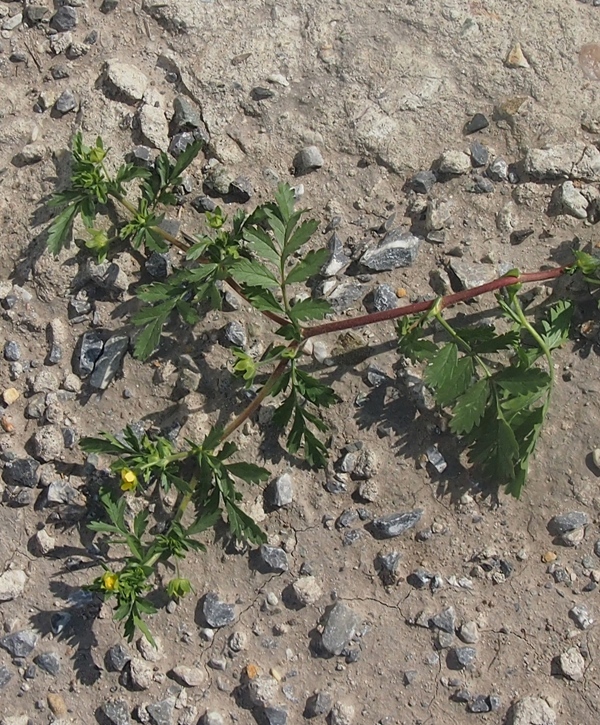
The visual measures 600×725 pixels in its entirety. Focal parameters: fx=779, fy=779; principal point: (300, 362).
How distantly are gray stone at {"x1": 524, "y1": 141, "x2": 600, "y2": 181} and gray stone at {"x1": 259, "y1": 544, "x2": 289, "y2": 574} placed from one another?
2.13m

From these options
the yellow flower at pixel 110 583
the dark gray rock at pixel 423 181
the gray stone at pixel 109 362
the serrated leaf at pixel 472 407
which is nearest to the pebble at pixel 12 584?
the yellow flower at pixel 110 583

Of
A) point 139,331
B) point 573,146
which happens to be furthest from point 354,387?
point 573,146

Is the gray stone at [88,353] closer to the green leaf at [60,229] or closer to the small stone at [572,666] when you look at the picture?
the green leaf at [60,229]

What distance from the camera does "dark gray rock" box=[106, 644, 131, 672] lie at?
342 centimetres

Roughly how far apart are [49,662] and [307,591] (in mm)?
1179

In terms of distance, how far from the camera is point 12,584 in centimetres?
349

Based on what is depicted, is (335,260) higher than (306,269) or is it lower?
lower

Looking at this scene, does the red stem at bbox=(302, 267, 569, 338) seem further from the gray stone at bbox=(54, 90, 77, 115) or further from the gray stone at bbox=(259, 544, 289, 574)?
the gray stone at bbox=(54, 90, 77, 115)

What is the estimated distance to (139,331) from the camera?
366 cm

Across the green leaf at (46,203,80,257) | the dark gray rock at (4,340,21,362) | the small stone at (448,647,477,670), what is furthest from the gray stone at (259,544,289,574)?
the green leaf at (46,203,80,257)

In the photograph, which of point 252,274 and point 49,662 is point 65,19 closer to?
point 252,274

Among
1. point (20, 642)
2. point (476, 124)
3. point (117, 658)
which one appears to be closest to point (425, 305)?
point (476, 124)

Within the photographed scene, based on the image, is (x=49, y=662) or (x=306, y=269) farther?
(x=49, y=662)

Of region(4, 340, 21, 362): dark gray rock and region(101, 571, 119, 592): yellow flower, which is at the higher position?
region(4, 340, 21, 362): dark gray rock
